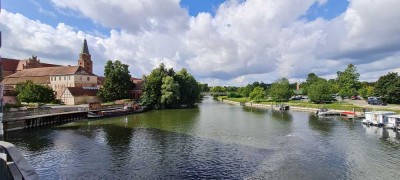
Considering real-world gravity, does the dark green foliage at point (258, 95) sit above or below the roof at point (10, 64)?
below

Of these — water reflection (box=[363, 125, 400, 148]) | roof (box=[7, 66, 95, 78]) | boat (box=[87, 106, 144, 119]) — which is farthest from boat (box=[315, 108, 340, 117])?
roof (box=[7, 66, 95, 78])

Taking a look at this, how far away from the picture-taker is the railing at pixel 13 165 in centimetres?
1529

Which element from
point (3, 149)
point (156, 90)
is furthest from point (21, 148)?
point (156, 90)

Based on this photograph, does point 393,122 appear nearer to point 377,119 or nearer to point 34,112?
point 377,119

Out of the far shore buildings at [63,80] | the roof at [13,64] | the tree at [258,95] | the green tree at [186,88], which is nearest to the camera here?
the far shore buildings at [63,80]

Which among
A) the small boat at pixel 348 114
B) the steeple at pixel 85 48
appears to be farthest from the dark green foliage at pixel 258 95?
the steeple at pixel 85 48

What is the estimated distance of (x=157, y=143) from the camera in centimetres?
3450

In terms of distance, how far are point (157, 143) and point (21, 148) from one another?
14.8 metres

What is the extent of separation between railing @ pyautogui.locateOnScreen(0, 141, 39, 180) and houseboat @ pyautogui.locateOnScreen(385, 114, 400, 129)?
48.3m

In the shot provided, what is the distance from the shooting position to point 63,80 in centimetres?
10319

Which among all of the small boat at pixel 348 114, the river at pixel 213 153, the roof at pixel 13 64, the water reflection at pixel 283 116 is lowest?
the river at pixel 213 153

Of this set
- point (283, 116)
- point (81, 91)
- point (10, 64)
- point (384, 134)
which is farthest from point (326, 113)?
point (10, 64)

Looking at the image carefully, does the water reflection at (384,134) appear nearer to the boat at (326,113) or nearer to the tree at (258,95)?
the boat at (326,113)

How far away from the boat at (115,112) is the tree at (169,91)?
8914 millimetres
